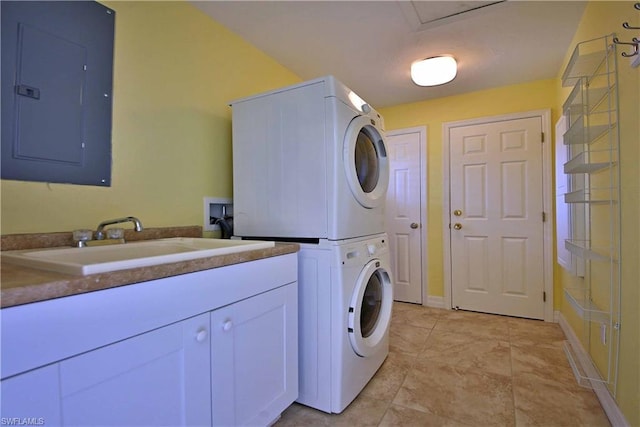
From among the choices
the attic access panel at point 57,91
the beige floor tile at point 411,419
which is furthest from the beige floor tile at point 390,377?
the attic access panel at point 57,91

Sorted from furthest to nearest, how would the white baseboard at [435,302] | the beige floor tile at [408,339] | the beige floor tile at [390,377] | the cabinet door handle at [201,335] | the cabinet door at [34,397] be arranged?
the white baseboard at [435,302], the beige floor tile at [408,339], the beige floor tile at [390,377], the cabinet door handle at [201,335], the cabinet door at [34,397]

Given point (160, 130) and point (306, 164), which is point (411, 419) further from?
point (160, 130)

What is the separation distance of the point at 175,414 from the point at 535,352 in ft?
7.55

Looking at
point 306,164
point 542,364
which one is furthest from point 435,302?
point 306,164

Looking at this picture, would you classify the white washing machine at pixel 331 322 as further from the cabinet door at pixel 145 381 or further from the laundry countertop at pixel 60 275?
the cabinet door at pixel 145 381

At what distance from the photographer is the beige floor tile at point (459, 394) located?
4.88ft

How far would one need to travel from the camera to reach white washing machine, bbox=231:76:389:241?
1467 mm

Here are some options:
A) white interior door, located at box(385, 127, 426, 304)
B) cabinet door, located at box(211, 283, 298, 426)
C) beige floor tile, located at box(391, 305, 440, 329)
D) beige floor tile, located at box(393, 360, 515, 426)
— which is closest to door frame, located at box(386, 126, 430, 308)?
white interior door, located at box(385, 127, 426, 304)

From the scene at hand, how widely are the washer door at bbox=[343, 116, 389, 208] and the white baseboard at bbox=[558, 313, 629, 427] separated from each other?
1.42m

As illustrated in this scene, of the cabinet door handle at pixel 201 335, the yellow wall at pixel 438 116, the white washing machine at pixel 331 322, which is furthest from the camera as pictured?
the yellow wall at pixel 438 116

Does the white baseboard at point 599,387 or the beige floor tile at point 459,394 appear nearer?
the white baseboard at point 599,387

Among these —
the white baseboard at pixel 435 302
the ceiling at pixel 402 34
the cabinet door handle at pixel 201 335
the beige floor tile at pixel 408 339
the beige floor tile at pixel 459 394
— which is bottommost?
the beige floor tile at pixel 459 394

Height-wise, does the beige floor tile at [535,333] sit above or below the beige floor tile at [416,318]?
above

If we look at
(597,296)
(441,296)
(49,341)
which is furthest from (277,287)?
(441,296)
